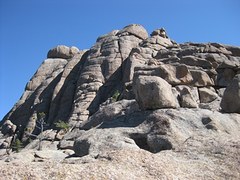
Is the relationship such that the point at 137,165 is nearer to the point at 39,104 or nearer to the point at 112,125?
the point at 112,125

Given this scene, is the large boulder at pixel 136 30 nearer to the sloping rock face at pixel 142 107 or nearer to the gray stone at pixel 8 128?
the sloping rock face at pixel 142 107

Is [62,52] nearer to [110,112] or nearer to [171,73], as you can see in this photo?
[171,73]

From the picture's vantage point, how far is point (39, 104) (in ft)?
242

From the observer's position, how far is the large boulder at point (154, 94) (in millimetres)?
23172

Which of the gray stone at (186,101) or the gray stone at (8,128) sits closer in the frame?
the gray stone at (186,101)

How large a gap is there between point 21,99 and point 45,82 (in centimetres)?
828

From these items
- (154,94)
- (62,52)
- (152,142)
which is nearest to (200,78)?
(154,94)

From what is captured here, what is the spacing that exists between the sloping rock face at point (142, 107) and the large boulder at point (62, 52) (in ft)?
0.97

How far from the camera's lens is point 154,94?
23172 millimetres

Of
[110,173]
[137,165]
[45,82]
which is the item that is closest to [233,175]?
Result: [137,165]

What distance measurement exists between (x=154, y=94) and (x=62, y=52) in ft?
239

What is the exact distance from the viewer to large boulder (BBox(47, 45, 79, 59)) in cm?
9238

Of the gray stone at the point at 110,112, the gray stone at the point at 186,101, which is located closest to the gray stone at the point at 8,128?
the gray stone at the point at 110,112

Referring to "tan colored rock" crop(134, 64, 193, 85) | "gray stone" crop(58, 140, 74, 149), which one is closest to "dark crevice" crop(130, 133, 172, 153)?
"gray stone" crop(58, 140, 74, 149)
